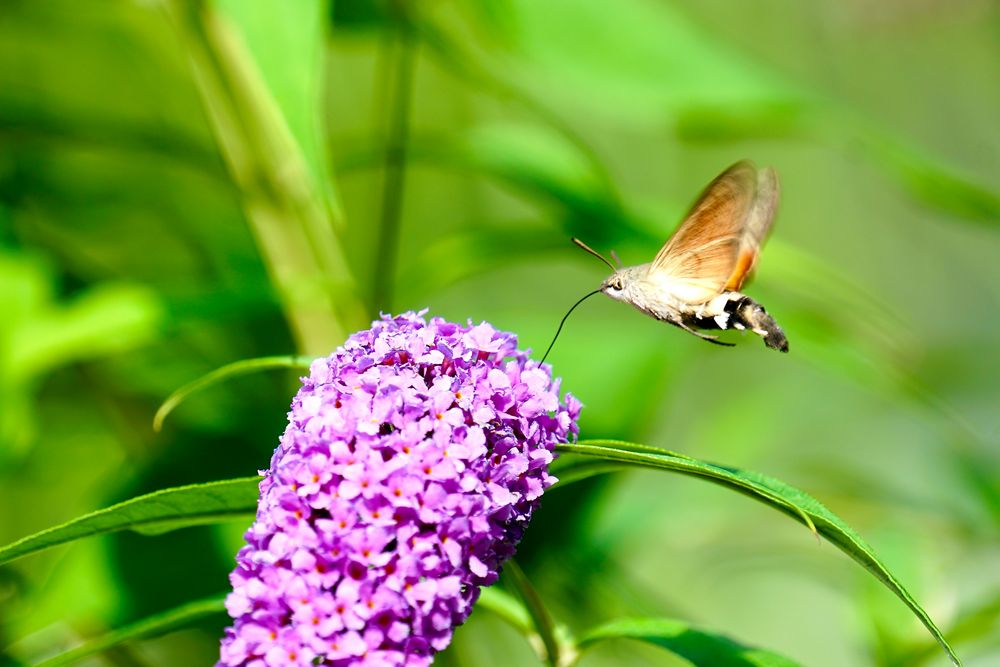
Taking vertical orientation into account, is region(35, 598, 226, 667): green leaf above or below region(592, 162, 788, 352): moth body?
below

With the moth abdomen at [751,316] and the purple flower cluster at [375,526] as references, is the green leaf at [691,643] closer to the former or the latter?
the purple flower cluster at [375,526]

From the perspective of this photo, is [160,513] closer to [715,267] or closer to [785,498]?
[785,498]

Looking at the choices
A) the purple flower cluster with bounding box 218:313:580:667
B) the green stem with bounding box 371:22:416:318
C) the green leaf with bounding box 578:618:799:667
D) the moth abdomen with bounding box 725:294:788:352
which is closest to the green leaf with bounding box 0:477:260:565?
the purple flower cluster with bounding box 218:313:580:667

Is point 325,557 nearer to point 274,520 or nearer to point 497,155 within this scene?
point 274,520

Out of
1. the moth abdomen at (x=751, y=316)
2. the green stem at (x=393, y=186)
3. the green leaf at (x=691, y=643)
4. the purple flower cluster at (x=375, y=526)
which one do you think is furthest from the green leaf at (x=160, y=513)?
the green stem at (x=393, y=186)

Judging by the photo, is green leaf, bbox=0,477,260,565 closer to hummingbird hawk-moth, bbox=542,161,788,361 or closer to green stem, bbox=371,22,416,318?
hummingbird hawk-moth, bbox=542,161,788,361

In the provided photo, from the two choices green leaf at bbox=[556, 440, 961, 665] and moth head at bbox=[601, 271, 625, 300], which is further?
moth head at bbox=[601, 271, 625, 300]

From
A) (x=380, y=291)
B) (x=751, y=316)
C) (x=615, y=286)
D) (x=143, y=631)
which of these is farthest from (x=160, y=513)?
(x=380, y=291)
